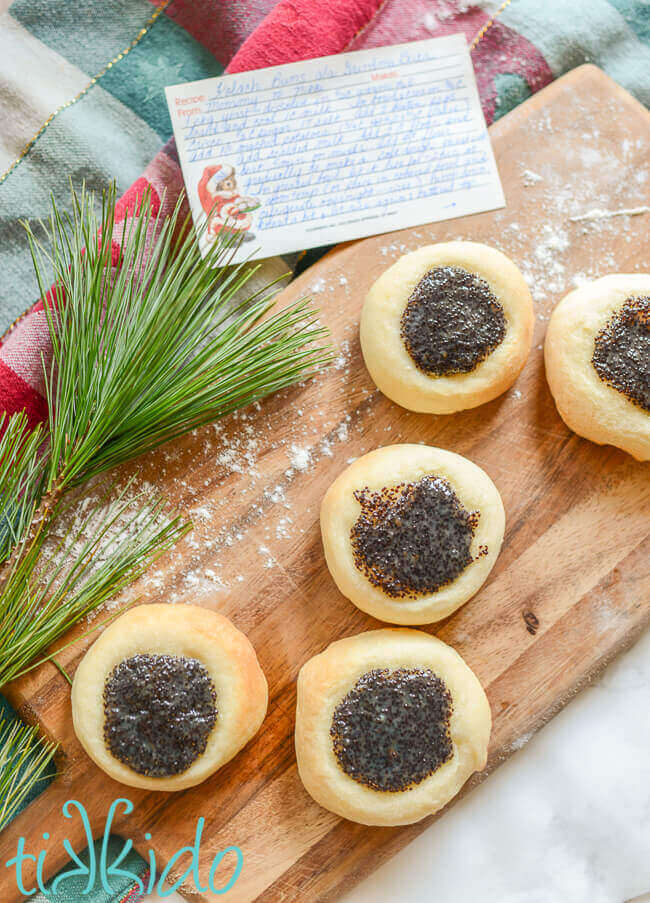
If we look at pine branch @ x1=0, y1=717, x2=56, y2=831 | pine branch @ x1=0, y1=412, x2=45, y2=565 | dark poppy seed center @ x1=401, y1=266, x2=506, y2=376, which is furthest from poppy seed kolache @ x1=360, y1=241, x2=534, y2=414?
pine branch @ x1=0, y1=717, x2=56, y2=831

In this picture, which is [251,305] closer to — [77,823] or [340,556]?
[340,556]

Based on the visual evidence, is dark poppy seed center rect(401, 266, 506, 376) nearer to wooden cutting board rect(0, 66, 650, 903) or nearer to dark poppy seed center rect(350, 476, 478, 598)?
wooden cutting board rect(0, 66, 650, 903)

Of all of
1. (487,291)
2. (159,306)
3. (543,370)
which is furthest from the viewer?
(543,370)

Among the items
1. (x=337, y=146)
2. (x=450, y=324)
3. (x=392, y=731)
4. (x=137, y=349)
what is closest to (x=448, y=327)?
(x=450, y=324)

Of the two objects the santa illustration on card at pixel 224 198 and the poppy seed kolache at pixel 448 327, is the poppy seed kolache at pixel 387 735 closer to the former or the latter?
the poppy seed kolache at pixel 448 327

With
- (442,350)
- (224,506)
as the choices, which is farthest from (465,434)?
(224,506)

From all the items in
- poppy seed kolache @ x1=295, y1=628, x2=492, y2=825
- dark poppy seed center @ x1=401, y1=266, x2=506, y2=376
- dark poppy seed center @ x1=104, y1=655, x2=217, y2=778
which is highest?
dark poppy seed center @ x1=401, y1=266, x2=506, y2=376
